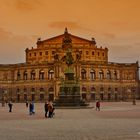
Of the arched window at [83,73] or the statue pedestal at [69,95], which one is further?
the arched window at [83,73]

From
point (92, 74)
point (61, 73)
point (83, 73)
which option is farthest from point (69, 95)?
point (92, 74)

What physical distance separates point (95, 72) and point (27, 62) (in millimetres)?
23762

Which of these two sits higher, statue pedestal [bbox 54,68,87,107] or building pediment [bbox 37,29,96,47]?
building pediment [bbox 37,29,96,47]

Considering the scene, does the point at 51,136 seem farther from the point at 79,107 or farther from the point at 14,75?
the point at 14,75

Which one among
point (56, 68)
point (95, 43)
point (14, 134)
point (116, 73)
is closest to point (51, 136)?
point (14, 134)

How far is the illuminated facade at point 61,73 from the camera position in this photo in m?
124

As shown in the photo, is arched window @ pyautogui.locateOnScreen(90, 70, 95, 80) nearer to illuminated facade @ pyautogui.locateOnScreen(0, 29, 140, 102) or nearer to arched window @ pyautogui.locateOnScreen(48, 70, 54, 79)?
illuminated facade @ pyautogui.locateOnScreen(0, 29, 140, 102)

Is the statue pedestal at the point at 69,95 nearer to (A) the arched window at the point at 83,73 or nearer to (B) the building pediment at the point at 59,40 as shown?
(A) the arched window at the point at 83,73

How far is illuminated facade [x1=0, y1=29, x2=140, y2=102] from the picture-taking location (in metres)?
124

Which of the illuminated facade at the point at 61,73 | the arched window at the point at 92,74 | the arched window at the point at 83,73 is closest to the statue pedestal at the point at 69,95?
the illuminated facade at the point at 61,73

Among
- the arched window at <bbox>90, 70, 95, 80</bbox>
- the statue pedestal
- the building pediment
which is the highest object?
the building pediment

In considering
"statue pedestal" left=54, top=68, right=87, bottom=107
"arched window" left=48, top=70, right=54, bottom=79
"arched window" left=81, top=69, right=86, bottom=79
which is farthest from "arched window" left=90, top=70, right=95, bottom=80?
"statue pedestal" left=54, top=68, right=87, bottom=107

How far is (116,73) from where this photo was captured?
5172 inches

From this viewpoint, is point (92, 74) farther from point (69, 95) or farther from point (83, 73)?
point (69, 95)
